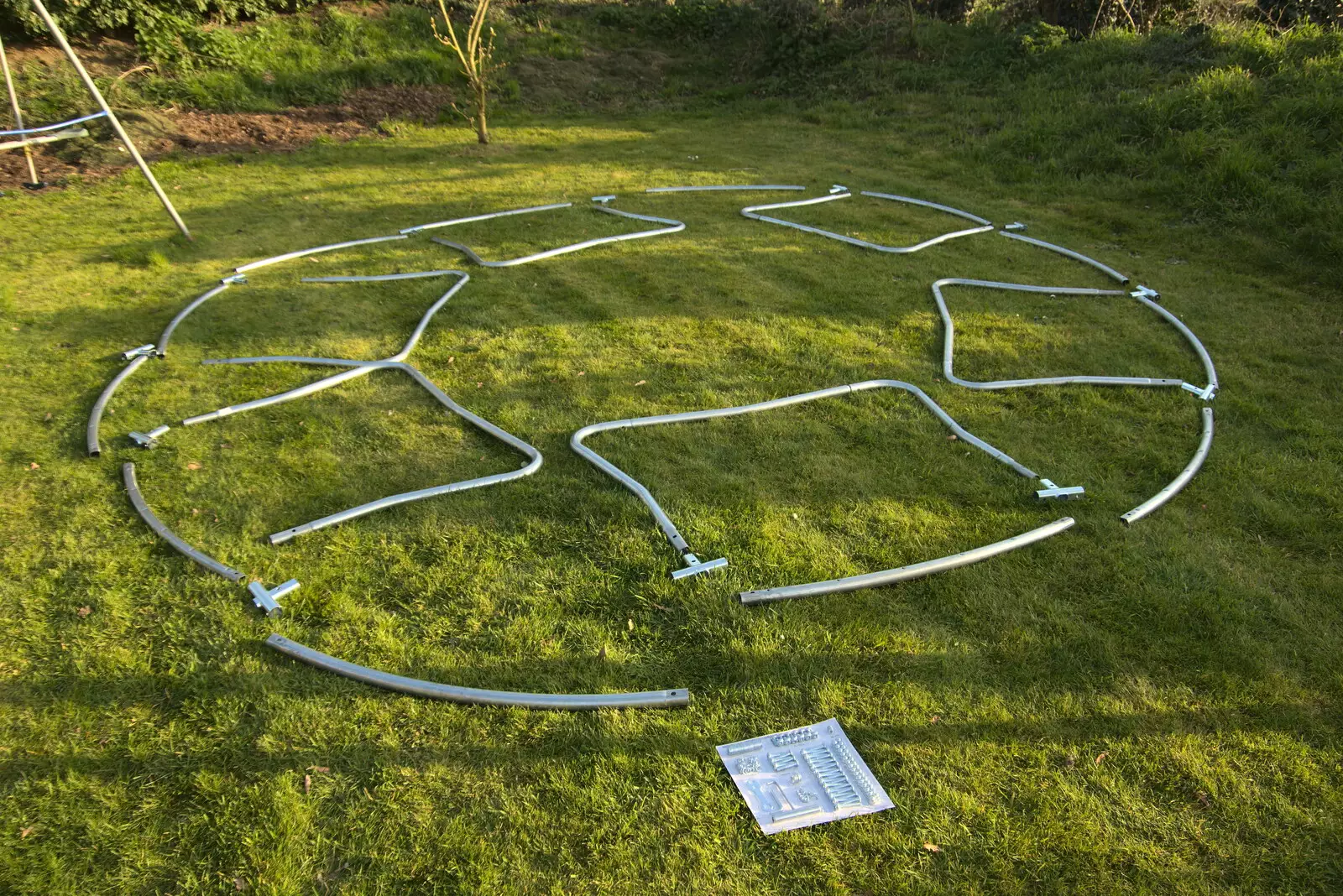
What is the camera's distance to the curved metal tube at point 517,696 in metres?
2.69

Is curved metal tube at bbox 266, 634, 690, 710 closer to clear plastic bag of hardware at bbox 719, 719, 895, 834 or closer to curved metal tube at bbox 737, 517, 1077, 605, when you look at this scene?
clear plastic bag of hardware at bbox 719, 719, 895, 834

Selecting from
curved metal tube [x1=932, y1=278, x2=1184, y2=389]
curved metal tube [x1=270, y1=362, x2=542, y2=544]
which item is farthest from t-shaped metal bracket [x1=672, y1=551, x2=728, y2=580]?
curved metal tube [x1=932, y1=278, x2=1184, y2=389]

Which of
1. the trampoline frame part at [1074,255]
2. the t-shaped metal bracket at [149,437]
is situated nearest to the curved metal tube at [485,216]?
the t-shaped metal bracket at [149,437]

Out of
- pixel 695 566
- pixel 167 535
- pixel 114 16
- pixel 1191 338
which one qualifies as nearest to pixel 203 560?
pixel 167 535

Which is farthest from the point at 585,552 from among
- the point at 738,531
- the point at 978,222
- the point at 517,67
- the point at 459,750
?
the point at 517,67

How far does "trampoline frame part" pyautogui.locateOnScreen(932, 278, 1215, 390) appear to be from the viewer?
15.7 feet

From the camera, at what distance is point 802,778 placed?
8.09 ft

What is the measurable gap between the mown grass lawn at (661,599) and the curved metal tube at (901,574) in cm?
7

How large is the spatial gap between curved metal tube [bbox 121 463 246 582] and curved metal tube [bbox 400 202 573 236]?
4168 mm

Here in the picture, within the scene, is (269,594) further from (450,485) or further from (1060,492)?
(1060,492)

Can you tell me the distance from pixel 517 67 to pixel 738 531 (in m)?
12.5

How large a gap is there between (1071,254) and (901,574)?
507 centimetres

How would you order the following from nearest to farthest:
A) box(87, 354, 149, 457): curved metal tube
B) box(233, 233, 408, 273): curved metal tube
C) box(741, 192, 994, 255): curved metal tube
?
1. box(87, 354, 149, 457): curved metal tube
2. box(233, 233, 408, 273): curved metal tube
3. box(741, 192, 994, 255): curved metal tube

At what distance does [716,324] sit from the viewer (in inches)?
218
